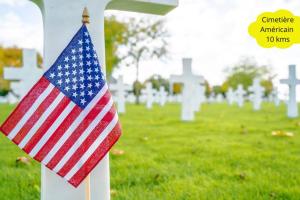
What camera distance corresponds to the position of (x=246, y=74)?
2397 inches

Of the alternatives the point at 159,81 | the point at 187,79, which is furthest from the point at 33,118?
the point at 159,81

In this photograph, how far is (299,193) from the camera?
10.7ft

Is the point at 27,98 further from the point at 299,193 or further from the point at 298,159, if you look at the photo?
the point at 298,159

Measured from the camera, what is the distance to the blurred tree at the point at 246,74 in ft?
193

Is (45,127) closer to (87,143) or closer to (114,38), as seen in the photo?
(87,143)

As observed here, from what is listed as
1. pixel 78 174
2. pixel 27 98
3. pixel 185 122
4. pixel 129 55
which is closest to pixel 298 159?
pixel 78 174

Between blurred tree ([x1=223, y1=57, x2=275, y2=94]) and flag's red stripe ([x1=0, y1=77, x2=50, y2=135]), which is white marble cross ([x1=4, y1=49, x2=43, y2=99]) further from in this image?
blurred tree ([x1=223, y1=57, x2=275, y2=94])

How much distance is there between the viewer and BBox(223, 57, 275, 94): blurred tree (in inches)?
2320

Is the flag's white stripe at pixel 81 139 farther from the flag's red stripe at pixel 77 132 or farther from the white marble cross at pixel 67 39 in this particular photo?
the white marble cross at pixel 67 39

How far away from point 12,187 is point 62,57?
69.8 inches

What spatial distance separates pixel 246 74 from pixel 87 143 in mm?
61027

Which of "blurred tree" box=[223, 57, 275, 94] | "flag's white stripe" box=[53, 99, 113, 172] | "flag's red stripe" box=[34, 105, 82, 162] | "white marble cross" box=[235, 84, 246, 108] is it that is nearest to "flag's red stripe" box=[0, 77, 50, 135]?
"flag's red stripe" box=[34, 105, 82, 162]

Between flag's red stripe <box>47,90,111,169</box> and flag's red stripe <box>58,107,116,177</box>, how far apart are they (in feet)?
0.18

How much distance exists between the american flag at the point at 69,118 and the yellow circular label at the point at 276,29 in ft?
8.16
